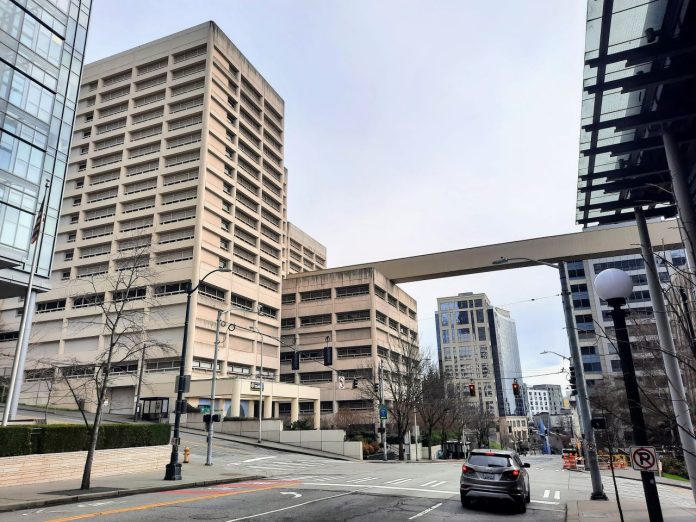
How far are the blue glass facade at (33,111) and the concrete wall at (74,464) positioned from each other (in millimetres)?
17960

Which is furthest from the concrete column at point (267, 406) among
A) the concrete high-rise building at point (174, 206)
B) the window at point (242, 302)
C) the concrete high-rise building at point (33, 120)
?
the concrete high-rise building at point (33, 120)

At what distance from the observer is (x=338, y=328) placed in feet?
241

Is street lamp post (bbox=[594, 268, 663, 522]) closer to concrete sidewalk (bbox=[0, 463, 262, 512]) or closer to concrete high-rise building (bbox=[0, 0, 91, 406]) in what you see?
concrete sidewalk (bbox=[0, 463, 262, 512])

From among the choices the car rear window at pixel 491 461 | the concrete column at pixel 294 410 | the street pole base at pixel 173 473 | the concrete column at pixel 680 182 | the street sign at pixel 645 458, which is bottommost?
the street pole base at pixel 173 473

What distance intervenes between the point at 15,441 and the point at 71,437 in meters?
2.59

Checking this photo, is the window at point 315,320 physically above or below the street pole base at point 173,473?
above

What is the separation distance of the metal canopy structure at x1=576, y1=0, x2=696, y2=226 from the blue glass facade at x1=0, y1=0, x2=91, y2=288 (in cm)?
3522

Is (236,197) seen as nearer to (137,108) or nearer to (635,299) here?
(137,108)

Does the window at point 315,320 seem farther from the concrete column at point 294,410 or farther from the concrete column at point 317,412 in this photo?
the concrete column at point 294,410

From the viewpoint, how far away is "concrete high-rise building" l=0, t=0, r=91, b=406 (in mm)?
33812

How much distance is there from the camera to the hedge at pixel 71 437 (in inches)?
690

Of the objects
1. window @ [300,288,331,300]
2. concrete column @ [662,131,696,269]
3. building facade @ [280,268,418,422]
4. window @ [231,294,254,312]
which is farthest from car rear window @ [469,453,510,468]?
window @ [300,288,331,300]

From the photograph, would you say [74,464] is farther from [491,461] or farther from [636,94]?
[636,94]

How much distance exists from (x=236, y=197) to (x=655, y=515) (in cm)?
6285
